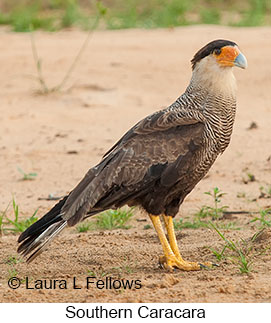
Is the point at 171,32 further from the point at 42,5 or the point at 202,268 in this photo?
the point at 202,268

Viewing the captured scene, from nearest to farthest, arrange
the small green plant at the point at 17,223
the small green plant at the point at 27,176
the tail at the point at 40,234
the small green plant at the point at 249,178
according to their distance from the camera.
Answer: the tail at the point at 40,234 < the small green plant at the point at 17,223 < the small green plant at the point at 249,178 < the small green plant at the point at 27,176

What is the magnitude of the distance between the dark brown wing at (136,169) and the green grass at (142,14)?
9.02m

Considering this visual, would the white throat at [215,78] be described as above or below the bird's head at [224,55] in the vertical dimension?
below

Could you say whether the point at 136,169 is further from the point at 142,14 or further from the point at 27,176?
the point at 142,14

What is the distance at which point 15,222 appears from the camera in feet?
23.1

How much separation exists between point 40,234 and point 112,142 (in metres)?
4.17

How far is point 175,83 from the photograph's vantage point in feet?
39.4

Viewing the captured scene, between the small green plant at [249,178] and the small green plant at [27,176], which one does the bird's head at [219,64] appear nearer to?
the small green plant at [249,178]

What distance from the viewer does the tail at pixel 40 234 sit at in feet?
18.8

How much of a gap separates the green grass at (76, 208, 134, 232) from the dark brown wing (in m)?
1.33

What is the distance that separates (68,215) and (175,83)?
21.4 feet

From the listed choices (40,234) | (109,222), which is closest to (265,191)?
(109,222)

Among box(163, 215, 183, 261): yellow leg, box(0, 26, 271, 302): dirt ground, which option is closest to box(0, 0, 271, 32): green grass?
box(0, 26, 271, 302): dirt ground

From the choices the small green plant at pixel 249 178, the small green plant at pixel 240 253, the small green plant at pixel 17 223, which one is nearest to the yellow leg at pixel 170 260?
the small green plant at pixel 240 253
